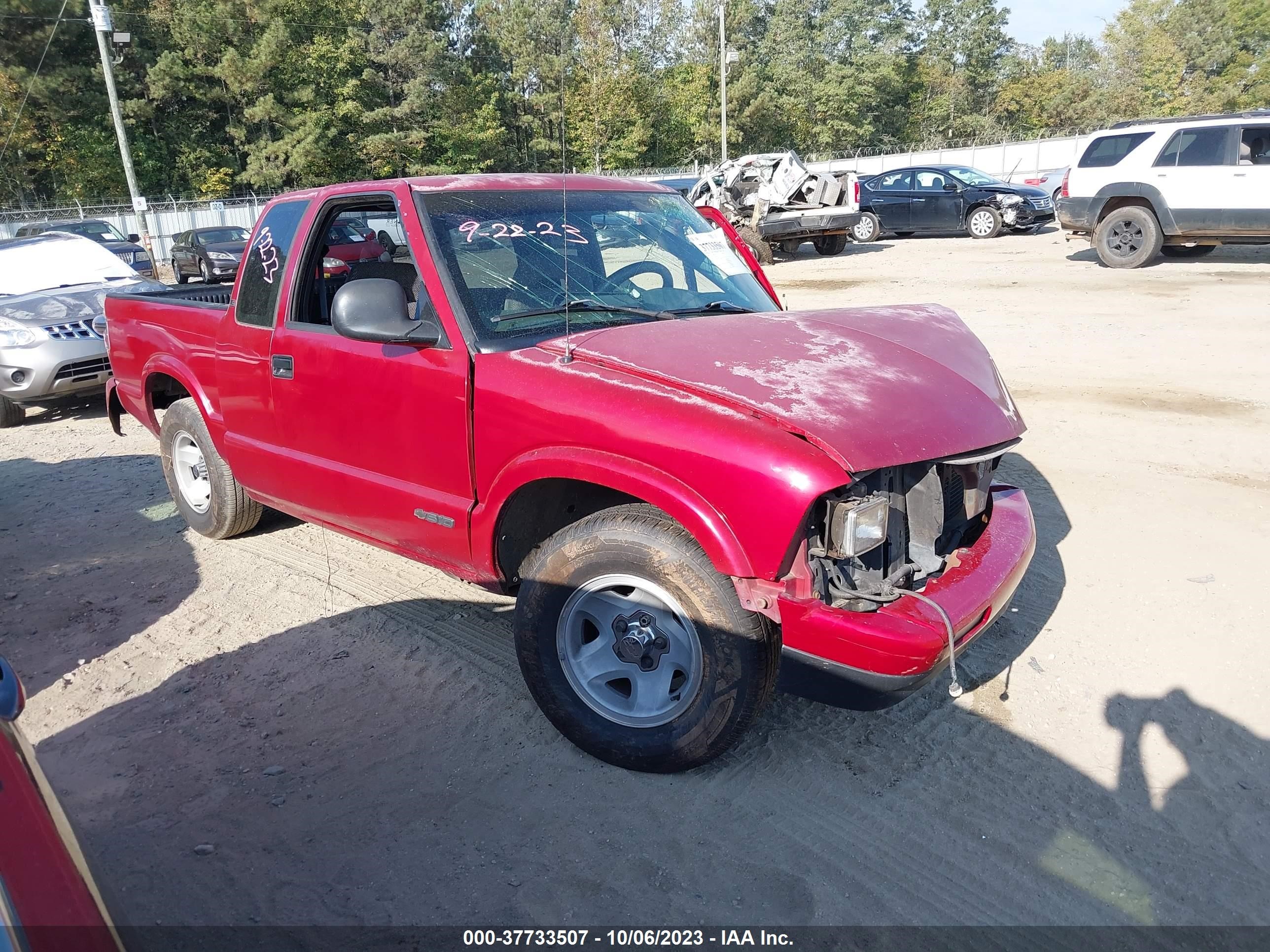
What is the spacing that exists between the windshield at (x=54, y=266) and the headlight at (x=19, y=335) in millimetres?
1062

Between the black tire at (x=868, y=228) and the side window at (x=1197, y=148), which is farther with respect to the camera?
the black tire at (x=868, y=228)

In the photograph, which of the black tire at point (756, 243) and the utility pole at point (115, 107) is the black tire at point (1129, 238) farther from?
the utility pole at point (115, 107)

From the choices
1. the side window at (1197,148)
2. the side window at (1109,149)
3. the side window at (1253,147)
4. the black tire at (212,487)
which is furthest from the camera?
the side window at (1109,149)

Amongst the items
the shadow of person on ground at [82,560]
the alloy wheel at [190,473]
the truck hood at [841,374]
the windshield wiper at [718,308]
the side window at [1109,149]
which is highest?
the side window at [1109,149]

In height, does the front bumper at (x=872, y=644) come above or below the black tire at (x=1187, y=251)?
above

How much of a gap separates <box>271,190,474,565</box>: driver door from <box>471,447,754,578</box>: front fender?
0.63ft

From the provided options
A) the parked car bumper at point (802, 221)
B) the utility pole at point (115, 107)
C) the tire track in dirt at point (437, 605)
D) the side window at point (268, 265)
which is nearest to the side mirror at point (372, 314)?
the side window at point (268, 265)

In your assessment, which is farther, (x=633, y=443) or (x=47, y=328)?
(x=47, y=328)

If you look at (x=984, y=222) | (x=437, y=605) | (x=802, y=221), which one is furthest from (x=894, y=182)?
(x=437, y=605)

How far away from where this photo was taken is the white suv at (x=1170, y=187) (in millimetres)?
12680

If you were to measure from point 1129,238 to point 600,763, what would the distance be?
48.2 ft

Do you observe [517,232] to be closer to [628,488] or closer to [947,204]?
[628,488]

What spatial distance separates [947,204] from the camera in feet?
67.4

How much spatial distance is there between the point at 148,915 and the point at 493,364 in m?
1.98
